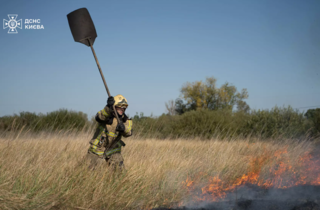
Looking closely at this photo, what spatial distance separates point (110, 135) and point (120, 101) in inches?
25.3

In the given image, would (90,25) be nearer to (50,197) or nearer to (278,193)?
(50,197)

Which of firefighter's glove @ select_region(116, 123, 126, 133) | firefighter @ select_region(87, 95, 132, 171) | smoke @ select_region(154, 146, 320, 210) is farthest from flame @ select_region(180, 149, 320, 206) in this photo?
firefighter's glove @ select_region(116, 123, 126, 133)

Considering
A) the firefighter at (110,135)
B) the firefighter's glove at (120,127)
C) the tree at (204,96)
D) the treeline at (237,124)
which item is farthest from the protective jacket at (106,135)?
the tree at (204,96)

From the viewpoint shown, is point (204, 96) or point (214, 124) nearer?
point (214, 124)

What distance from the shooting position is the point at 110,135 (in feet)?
14.7

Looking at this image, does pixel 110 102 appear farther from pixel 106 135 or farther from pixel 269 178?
pixel 269 178

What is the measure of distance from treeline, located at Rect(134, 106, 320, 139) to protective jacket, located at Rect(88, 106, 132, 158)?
716 centimetres

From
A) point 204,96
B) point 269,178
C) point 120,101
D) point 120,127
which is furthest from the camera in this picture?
point 204,96

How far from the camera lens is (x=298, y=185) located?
5.31 m

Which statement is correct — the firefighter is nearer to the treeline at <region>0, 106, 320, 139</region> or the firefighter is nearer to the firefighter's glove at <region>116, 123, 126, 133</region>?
the firefighter's glove at <region>116, 123, 126, 133</region>

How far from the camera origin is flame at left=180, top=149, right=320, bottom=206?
4762 mm

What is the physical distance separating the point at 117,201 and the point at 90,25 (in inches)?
133

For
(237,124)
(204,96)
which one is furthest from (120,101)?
(204,96)

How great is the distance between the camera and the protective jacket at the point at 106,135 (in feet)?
14.5
